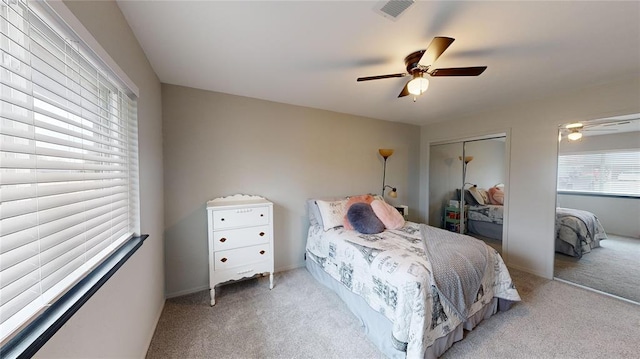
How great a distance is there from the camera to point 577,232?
2.74 metres

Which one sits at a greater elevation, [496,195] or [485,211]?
[496,195]

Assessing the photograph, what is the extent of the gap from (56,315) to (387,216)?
2575 mm

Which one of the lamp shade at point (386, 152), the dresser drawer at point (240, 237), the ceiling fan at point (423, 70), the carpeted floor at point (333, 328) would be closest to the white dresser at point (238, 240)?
the dresser drawer at point (240, 237)

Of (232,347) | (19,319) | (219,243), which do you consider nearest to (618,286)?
(232,347)

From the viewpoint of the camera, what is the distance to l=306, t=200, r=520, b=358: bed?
1.47m

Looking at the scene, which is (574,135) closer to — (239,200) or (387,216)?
(387,216)

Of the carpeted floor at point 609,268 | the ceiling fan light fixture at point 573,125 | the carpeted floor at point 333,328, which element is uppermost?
the ceiling fan light fixture at point 573,125

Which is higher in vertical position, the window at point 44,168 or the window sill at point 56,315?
the window at point 44,168

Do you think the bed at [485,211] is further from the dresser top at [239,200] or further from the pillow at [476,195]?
the dresser top at [239,200]

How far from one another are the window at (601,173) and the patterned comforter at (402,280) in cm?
174

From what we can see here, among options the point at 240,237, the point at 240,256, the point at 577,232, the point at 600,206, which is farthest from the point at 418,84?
the point at 577,232

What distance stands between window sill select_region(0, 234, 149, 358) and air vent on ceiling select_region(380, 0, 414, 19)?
1.97 metres

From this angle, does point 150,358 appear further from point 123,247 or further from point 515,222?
point 515,222

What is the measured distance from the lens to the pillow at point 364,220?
244 cm
